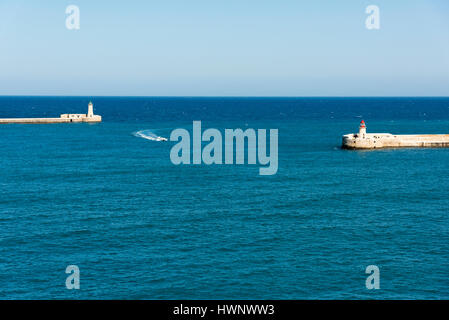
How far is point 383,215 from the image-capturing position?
58250 mm

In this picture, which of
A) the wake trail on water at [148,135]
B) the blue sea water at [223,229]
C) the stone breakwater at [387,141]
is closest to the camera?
the blue sea water at [223,229]

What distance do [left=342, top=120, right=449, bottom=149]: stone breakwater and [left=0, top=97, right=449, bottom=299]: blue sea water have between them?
18.8 metres

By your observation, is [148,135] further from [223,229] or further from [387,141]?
[223,229]

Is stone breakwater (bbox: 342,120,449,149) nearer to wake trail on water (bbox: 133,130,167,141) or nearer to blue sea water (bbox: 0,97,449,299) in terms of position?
blue sea water (bbox: 0,97,449,299)

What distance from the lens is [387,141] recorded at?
384 ft

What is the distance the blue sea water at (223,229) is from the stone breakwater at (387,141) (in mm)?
18820

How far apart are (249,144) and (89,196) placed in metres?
64.7

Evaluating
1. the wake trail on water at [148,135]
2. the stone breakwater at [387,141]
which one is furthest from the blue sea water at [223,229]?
the wake trail on water at [148,135]

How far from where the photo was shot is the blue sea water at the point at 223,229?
39406mm

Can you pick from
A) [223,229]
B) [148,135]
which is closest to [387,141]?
[148,135]

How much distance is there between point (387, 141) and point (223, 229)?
245 ft

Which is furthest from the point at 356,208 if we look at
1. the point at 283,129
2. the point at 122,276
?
the point at 283,129

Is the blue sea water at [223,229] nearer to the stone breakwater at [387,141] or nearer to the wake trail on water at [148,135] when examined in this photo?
the stone breakwater at [387,141]
